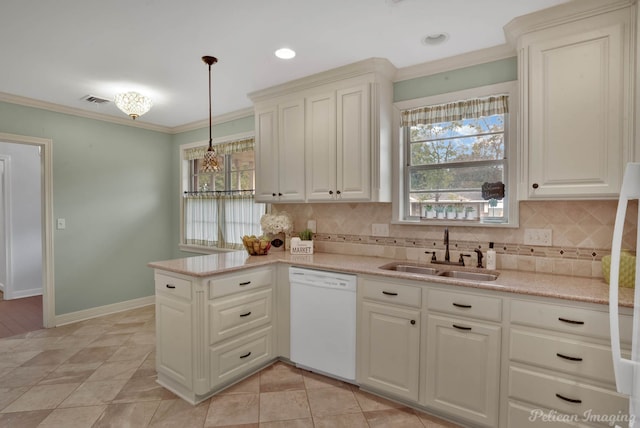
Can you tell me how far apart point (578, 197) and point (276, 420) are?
7.61ft

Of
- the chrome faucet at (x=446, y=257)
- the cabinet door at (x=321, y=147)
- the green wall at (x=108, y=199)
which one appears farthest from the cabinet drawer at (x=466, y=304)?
the green wall at (x=108, y=199)

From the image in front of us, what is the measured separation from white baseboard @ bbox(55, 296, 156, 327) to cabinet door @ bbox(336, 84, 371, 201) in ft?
11.1

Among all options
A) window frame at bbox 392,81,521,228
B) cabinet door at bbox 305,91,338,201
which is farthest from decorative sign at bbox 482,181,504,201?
cabinet door at bbox 305,91,338,201

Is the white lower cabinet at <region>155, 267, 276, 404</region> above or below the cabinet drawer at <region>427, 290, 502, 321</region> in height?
below

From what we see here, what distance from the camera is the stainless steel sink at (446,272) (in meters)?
2.43

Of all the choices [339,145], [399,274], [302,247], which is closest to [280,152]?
[339,145]

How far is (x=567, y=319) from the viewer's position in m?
1.81

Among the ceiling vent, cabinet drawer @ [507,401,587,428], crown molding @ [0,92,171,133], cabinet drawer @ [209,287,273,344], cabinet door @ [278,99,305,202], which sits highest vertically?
the ceiling vent

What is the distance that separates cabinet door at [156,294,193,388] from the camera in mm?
2400

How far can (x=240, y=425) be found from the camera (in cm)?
217

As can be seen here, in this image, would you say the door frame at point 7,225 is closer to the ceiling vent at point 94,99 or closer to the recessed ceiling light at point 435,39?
the ceiling vent at point 94,99

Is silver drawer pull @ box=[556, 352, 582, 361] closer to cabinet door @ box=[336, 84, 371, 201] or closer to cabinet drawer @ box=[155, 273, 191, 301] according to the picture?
cabinet door @ box=[336, 84, 371, 201]

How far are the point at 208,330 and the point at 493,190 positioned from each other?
2306 mm

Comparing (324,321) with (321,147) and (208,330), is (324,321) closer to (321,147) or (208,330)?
(208,330)
